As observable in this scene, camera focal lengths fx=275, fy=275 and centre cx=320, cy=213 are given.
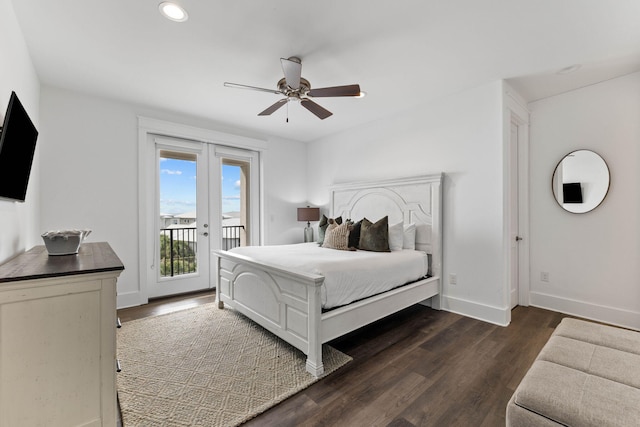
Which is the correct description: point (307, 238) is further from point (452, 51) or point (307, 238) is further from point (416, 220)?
point (452, 51)

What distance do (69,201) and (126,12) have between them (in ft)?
7.63

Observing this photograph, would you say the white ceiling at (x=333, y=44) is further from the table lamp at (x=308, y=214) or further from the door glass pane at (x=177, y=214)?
the table lamp at (x=308, y=214)

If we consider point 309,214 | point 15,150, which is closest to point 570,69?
point 309,214

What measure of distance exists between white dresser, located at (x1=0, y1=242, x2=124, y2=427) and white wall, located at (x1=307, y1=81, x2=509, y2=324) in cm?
323

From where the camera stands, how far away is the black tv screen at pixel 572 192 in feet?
10.1

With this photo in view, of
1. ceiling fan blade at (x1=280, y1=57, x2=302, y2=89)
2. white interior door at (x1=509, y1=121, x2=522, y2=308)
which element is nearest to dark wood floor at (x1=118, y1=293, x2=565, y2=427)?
white interior door at (x1=509, y1=121, x2=522, y2=308)

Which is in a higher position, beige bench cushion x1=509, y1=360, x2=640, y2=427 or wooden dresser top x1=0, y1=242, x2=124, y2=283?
wooden dresser top x1=0, y1=242, x2=124, y2=283

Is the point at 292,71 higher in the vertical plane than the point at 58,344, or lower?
higher

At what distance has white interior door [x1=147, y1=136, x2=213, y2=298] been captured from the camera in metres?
3.86

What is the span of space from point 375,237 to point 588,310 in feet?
7.91

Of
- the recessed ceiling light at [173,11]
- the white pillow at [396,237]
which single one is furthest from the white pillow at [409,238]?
the recessed ceiling light at [173,11]

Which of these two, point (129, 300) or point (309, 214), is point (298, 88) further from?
point (129, 300)

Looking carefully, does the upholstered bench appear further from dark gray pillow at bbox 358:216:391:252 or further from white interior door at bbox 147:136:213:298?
white interior door at bbox 147:136:213:298

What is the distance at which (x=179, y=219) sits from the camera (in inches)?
160
